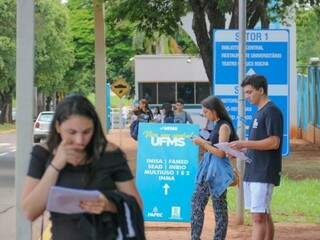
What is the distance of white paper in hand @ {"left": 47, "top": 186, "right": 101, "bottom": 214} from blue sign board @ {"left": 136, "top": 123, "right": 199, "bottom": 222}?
6.36m

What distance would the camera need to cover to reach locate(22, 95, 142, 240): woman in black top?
12.6ft

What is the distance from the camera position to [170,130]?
10070 millimetres

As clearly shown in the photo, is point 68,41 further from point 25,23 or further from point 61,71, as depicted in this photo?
point 25,23

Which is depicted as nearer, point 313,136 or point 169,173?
point 169,173

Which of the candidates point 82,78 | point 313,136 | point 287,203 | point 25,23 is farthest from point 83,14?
point 25,23

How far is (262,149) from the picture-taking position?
7.36m

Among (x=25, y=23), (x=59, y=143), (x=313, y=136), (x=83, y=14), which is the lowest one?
(x=313, y=136)

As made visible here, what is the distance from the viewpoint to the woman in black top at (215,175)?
27.0ft

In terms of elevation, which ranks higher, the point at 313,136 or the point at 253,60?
the point at 253,60

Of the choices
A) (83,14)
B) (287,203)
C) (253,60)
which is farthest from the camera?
(83,14)

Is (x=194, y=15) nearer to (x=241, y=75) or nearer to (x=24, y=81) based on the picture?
(x=241, y=75)

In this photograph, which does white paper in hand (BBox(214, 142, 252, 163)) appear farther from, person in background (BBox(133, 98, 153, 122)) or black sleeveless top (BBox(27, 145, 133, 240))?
person in background (BBox(133, 98, 153, 122))

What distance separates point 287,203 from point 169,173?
3490 mm

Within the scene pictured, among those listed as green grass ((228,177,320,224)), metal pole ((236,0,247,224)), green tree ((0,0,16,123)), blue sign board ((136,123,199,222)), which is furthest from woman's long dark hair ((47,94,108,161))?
green tree ((0,0,16,123))
